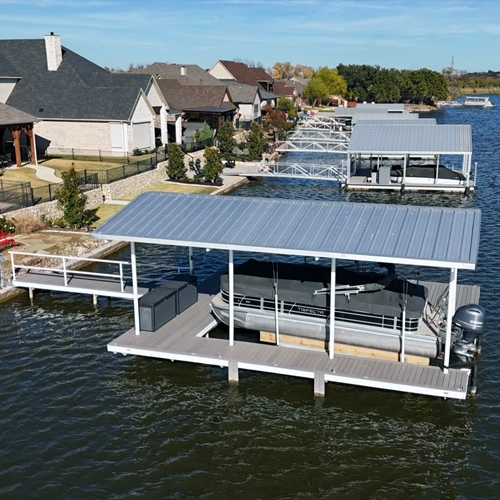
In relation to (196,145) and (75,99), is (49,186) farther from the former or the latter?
(196,145)

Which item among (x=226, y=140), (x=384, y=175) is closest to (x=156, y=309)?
(x=384, y=175)

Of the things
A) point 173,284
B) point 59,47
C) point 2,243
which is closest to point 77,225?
point 2,243

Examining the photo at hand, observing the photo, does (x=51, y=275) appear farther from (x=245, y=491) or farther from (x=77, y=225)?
(x=245, y=491)

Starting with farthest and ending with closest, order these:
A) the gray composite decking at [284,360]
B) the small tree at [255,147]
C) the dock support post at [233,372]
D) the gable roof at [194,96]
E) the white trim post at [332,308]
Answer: the gable roof at [194,96] → the small tree at [255,147] → the dock support post at [233,372] → the white trim post at [332,308] → the gray composite decking at [284,360]

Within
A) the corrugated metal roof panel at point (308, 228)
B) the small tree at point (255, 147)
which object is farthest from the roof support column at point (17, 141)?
the corrugated metal roof panel at point (308, 228)

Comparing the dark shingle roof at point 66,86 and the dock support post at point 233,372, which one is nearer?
the dock support post at point 233,372

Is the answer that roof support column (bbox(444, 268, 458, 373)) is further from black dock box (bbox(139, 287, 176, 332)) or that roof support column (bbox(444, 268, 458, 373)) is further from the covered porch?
the covered porch

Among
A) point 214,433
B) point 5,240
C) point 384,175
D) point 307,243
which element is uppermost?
point 307,243

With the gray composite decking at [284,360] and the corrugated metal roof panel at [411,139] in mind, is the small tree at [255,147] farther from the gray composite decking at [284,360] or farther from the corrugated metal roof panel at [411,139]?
the gray composite decking at [284,360]
